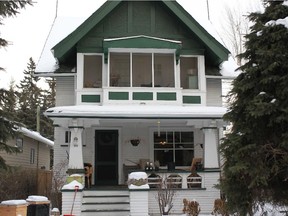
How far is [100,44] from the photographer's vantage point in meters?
17.3

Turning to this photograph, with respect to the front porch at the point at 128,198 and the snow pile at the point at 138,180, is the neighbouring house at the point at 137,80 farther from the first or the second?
the snow pile at the point at 138,180

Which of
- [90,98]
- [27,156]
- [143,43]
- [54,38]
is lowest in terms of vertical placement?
[27,156]

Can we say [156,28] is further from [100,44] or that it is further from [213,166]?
[213,166]

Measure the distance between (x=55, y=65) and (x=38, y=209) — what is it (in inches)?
344

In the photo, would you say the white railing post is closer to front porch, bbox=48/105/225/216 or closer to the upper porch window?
front porch, bbox=48/105/225/216

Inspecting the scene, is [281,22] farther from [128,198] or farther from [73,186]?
[128,198]

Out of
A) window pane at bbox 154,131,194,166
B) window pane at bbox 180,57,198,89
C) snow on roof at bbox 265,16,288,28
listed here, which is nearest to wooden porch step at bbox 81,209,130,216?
window pane at bbox 154,131,194,166

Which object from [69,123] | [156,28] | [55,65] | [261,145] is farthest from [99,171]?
[261,145]

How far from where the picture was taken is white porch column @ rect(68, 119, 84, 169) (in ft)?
48.8

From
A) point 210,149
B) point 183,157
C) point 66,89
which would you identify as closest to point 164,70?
point 183,157

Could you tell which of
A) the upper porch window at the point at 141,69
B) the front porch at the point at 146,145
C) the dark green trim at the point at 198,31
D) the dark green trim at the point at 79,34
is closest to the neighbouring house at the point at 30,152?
the front porch at the point at 146,145

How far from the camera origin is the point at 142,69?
684 inches

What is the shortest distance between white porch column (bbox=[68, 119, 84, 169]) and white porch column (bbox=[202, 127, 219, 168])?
456 centimetres

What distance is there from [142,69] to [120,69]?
3.03ft
